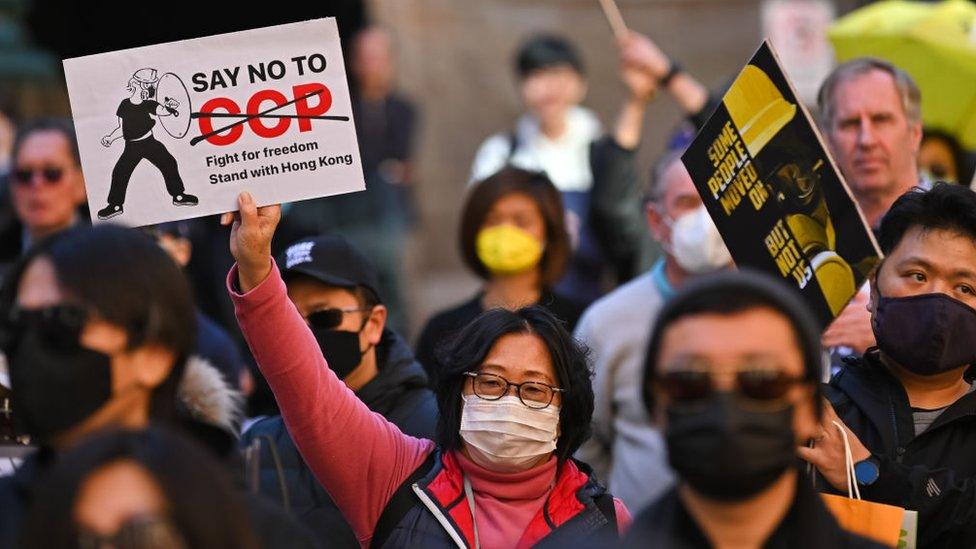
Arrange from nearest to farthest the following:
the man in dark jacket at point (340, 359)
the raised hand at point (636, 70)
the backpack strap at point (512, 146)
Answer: the man in dark jacket at point (340, 359)
the raised hand at point (636, 70)
the backpack strap at point (512, 146)

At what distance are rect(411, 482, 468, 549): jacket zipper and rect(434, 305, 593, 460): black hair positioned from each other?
230 millimetres

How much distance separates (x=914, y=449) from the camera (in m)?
5.04

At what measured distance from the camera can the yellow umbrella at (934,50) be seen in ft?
25.6

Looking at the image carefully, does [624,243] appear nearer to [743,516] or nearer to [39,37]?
[743,516]

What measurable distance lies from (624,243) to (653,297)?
198 centimetres

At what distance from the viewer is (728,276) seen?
12.1 ft

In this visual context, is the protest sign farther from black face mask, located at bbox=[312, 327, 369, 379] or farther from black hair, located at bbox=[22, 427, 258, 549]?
black hair, located at bbox=[22, 427, 258, 549]

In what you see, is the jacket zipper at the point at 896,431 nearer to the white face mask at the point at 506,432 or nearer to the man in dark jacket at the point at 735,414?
the white face mask at the point at 506,432

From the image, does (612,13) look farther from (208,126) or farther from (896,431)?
(896,431)

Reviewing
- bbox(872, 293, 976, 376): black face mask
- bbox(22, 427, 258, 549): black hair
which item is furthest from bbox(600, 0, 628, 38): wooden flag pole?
bbox(22, 427, 258, 549): black hair

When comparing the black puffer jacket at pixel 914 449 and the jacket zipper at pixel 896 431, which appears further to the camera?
the jacket zipper at pixel 896 431

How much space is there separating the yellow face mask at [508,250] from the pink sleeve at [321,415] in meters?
2.82

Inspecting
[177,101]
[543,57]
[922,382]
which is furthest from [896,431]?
[543,57]

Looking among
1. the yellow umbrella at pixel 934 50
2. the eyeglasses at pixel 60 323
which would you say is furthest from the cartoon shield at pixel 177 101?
the yellow umbrella at pixel 934 50
